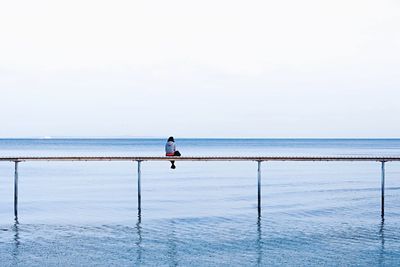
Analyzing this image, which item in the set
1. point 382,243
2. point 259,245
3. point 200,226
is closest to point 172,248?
point 259,245

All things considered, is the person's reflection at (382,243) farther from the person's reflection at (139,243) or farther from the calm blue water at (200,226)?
the person's reflection at (139,243)

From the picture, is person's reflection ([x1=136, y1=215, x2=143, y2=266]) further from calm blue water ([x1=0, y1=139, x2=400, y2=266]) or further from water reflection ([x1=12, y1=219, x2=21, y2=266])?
water reflection ([x1=12, y1=219, x2=21, y2=266])

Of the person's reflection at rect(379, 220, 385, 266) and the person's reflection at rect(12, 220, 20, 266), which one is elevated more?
the person's reflection at rect(379, 220, 385, 266)

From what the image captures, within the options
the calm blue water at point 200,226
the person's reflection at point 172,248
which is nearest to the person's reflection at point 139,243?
the calm blue water at point 200,226

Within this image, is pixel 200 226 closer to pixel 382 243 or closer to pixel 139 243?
pixel 139 243

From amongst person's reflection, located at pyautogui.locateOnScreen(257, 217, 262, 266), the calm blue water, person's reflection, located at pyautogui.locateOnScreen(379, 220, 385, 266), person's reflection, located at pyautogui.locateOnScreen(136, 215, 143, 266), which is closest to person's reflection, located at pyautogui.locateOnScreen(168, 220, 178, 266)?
the calm blue water

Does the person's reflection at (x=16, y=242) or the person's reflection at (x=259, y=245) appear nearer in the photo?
the person's reflection at (x=16, y=242)

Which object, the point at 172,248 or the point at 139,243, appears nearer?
the point at 172,248

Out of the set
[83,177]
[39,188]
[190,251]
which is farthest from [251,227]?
[83,177]

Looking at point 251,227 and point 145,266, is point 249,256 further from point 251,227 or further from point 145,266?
point 251,227

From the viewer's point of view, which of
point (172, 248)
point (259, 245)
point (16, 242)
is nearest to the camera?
point (172, 248)

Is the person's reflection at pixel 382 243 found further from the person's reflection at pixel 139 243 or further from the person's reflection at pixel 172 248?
the person's reflection at pixel 139 243

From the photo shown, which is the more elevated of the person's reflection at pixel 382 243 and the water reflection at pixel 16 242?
the person's reflection at pixel 382 243

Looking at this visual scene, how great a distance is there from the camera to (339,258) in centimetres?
1583
